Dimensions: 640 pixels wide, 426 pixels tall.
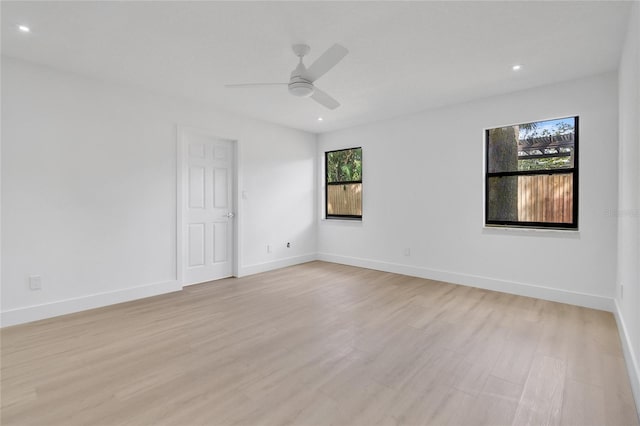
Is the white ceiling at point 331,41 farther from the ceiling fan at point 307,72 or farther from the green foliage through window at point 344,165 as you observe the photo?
the green foliage through window at point 344,165

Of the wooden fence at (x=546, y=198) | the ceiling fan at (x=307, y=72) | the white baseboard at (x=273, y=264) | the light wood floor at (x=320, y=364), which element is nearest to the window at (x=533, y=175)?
the wooden fence at (x=546, y=198)

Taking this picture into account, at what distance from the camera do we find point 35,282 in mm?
2965

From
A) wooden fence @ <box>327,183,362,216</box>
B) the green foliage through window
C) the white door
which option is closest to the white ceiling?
the white door

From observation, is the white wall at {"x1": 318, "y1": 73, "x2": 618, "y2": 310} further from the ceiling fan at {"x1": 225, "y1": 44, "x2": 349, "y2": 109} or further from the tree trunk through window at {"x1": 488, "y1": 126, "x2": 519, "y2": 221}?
the ceiling fan at {"x1": 225, "y1": 44, "x2": 349, "y2": 109}

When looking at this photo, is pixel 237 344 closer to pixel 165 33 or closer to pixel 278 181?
pixel 165 33

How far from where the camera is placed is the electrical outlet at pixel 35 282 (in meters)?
2.94

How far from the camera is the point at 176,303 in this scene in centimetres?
350

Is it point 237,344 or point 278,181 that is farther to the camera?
point 278,181

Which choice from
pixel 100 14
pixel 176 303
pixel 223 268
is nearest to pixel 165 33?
pixel 100 14

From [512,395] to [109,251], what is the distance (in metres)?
4.02

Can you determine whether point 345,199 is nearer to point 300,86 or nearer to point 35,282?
point 300,86

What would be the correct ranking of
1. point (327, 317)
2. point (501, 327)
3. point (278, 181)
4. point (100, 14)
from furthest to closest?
point (278, 181), point (327, 317), point (501, 327), point (100, 14)

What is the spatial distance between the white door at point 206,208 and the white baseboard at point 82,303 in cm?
44

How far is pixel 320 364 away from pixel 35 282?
2987 mm
